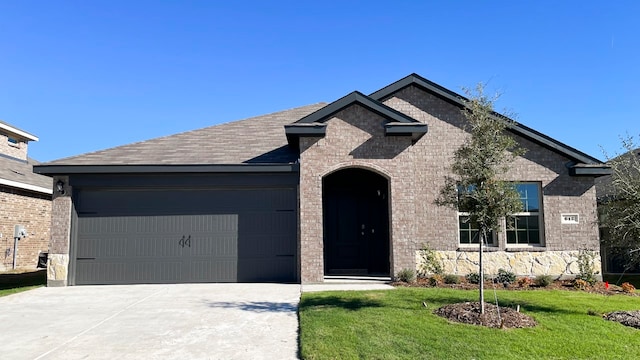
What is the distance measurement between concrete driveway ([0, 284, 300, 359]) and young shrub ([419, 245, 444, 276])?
11.9 feet

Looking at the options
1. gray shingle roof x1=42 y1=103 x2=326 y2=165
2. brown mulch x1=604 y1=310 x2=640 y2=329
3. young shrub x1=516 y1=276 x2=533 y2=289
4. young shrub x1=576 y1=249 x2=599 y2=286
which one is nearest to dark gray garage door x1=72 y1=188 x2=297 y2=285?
gray shingle roof x1=42 y1=103 x2=326 y2=165

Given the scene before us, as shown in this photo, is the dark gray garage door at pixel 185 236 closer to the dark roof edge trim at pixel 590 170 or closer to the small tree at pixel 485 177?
the small tree at pixel 485 177

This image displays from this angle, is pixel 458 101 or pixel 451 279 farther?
pixel 458 101

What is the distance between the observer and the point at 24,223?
17.0m

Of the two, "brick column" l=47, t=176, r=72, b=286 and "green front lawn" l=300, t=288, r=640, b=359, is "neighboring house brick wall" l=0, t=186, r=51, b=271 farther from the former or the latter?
"green front lawn" l=300, t=288, r=640, b=359

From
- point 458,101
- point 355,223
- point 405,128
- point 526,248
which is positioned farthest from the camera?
point 355,223

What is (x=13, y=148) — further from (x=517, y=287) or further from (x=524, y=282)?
(x=524, y=282)

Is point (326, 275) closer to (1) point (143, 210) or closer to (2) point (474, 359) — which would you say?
(1) point (143, 210)

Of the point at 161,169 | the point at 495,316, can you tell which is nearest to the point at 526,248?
the point at 495,316

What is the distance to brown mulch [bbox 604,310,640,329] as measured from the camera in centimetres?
674

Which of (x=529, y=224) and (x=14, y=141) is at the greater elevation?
(x=14, y=141)

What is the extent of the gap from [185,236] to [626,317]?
9.78 meters

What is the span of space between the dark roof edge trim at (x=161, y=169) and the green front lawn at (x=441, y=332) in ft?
12.8

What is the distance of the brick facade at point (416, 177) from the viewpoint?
10703 mm
